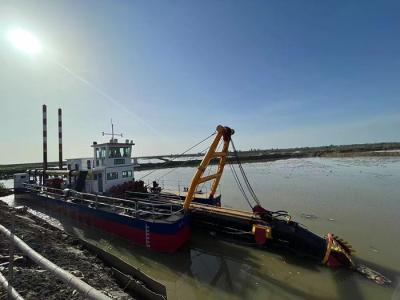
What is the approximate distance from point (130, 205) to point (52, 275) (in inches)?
370

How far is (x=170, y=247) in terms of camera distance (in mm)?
11906

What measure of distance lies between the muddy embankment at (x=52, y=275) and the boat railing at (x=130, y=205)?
2.91m

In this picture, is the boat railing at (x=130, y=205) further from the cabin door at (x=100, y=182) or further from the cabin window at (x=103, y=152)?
the cabin window at (x=103, y=152)

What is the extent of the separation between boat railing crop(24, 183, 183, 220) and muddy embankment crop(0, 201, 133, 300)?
2.91m

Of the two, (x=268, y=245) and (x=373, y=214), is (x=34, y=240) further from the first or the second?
(x=373, y=214)

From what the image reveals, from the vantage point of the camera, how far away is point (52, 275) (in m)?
6.30

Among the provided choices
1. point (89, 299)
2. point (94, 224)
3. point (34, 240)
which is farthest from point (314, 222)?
point (89, 299)

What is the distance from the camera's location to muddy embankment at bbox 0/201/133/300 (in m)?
5.70

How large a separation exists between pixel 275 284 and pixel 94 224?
35.8 feet

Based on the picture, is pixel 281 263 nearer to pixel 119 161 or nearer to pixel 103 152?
pixel 119 161

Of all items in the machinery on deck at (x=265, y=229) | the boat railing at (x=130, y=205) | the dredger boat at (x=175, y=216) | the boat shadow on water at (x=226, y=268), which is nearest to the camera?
the boat shadow on water at (x=226, y=268)

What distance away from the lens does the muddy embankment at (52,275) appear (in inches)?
224

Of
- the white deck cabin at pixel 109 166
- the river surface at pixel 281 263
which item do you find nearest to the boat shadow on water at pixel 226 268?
the river surface at pixel 281 263

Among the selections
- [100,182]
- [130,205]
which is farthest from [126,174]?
[130,205]
